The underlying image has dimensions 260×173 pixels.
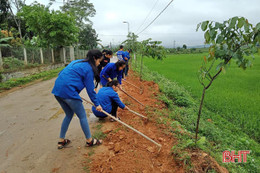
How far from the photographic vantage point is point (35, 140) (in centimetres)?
315

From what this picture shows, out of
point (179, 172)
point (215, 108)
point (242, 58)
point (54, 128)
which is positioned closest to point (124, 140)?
point (179, 172)

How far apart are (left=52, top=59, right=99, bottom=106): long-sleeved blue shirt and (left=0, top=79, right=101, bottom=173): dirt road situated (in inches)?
40.2

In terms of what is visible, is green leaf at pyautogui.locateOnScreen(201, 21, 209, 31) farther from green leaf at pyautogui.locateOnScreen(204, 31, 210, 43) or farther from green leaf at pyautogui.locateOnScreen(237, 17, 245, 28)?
green leaf at pyautogui.locateOnScreen(237, 17, 245, 28)

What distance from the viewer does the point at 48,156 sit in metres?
2.66

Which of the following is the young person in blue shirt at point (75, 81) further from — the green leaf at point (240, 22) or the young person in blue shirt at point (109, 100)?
the green leaf at point (240, 22)

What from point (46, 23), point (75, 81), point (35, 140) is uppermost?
point (46, 23)

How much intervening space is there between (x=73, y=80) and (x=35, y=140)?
1669 millimetres

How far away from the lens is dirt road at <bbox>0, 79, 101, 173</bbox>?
247 centimetres

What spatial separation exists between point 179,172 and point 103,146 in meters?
1.29

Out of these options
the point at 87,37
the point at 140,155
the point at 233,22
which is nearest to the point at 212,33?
the point at 233,22

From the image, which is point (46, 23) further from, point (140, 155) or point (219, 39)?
point (219, 39)

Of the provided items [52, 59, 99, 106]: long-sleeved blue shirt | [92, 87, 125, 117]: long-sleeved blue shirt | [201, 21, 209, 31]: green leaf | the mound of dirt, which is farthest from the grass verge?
[52, 59, 99, 106]: long-sleeved blue shirt

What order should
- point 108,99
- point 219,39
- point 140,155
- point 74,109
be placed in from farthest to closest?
point 108,99, point 140,155, point 74,109, point 219,39

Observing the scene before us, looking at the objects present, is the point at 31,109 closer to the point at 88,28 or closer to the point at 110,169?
the point at 110,169
